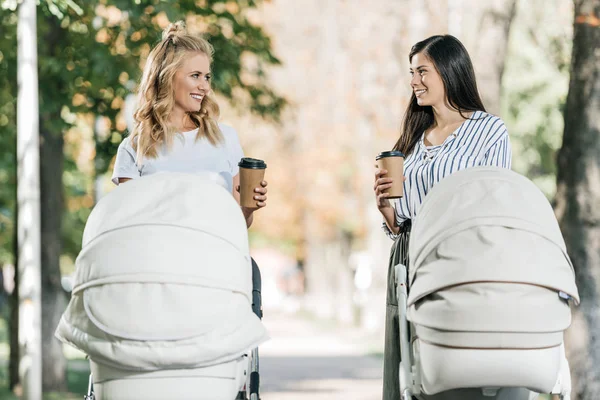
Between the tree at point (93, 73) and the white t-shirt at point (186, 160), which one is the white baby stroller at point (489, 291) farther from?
the tree at point (93, 73)

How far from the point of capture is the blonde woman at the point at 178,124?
6.53 metres

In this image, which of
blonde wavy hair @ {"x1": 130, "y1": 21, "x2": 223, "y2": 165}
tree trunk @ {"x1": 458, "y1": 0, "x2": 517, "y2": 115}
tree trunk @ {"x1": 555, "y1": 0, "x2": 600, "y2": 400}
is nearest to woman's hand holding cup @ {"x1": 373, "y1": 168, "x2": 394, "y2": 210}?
blonde wavy hair @ {"x1": 130, "y1": 21, "x2": 223, "y2": 165}

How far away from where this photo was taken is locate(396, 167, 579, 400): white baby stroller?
17.4 feet

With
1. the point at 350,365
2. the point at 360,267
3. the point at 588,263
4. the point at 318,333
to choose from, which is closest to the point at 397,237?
the point at 588,263

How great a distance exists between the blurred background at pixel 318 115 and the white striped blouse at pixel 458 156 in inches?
206

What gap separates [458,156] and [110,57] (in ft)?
31.0

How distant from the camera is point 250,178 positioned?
610 cm

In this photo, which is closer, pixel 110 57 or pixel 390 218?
pixel 390 218

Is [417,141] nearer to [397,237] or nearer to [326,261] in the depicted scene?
[397,237]

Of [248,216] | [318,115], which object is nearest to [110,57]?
[248,216]

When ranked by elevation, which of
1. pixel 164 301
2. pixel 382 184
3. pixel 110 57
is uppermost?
pixel 110 57

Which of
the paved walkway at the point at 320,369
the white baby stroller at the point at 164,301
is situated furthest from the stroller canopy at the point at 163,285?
the paved walkway at the point at 320,369

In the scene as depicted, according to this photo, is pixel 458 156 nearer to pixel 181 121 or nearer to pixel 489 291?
pixel 489 291

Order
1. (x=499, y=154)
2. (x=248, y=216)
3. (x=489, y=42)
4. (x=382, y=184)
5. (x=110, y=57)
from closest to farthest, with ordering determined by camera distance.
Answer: (x=382, y=184), (x=499, y=154), (x=248, y=216), (x=489, y=42), (x=110, y=57)
